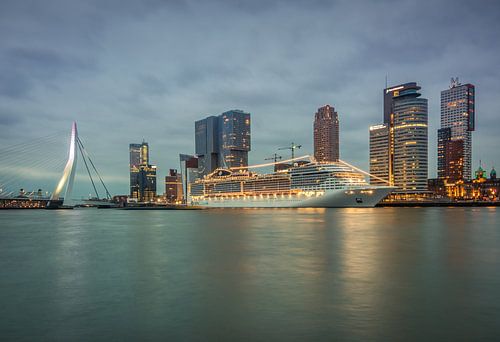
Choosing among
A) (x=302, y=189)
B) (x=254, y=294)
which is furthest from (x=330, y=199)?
(x=254, y=294)

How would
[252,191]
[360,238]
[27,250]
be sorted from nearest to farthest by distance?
[27,250]
[360,238]
[252,191]

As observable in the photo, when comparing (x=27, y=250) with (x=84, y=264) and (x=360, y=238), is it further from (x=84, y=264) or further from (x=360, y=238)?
(x=360, y=238)

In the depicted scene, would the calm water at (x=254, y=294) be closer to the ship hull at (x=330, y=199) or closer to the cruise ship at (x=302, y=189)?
the ship hull at (x=330, y=199)

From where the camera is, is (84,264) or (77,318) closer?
(77,318)

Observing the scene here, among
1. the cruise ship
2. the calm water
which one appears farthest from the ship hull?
the calm water

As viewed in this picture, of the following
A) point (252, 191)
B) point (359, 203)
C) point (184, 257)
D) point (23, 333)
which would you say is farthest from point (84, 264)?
point (252, 191)

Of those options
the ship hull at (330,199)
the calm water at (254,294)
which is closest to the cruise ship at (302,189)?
the ship hull at (330,199)

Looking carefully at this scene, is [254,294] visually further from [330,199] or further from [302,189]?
[302,189]
